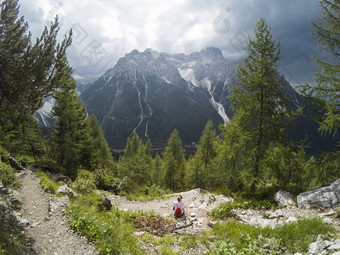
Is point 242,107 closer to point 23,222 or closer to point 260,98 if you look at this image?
point 260,98

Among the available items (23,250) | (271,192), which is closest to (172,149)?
(271,192)

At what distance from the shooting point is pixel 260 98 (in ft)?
36.1

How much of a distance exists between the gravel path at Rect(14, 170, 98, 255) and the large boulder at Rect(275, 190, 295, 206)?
9.33 m

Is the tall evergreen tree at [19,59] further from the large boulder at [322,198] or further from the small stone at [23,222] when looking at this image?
the large boulder at [322,198]

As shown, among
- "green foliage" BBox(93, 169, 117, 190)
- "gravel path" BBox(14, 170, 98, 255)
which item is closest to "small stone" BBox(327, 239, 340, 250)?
"gravel path" BBox(14, 170, 98, 255)

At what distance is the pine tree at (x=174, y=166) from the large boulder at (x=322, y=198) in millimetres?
24344

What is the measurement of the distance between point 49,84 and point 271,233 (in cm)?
1038

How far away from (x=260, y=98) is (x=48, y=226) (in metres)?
12.6

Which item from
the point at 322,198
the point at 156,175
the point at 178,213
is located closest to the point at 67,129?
the point at 178,213

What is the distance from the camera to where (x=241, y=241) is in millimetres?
5938

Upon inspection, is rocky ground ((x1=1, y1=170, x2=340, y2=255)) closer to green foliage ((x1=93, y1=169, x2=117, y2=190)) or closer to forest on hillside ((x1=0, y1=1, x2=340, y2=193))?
forest on hillside ((x1=0, y1=1, x2=340, y2=193))

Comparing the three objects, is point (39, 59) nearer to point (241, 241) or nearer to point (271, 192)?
point (241, 241)

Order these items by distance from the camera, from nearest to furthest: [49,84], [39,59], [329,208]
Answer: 1. [39,59]
2. [49,84]
3. [329,208]

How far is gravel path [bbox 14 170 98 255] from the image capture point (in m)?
5.46
